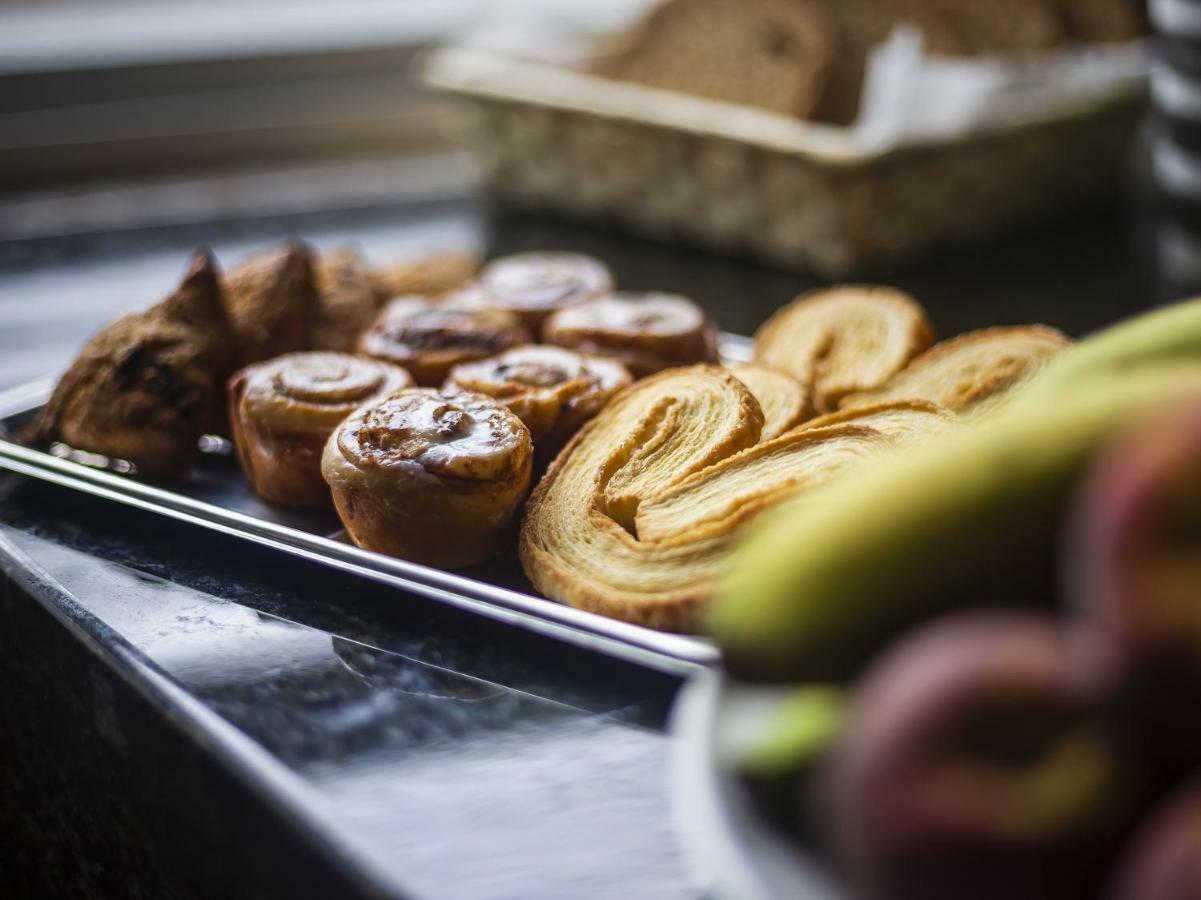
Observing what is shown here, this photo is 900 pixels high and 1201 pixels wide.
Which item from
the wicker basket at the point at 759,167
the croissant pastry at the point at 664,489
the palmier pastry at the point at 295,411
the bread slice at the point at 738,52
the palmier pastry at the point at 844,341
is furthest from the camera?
the bread slice at the point at 738,52

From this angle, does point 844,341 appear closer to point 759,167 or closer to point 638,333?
point 638,333

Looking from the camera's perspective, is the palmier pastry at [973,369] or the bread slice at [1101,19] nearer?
the palmier pastry at [973,369]

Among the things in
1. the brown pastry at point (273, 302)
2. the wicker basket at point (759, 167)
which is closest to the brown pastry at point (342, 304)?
the brown pastry at point (273, 302)

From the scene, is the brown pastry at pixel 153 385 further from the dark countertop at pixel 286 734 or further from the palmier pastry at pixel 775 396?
the palmier pastry at pixel 775 396

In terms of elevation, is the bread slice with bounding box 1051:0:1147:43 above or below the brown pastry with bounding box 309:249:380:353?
above

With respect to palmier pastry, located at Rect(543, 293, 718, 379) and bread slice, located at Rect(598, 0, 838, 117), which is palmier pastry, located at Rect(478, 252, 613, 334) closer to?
palmier pastry, located at Rect(543, 293, 718, 379)

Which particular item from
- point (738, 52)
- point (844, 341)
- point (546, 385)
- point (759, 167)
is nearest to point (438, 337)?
point (546, 385)

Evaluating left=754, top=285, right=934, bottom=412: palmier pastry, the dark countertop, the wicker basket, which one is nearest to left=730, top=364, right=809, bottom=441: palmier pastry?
left=754, top=285, right=934, bottom=412: palmier pastry
